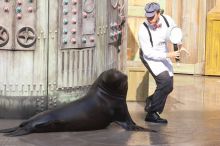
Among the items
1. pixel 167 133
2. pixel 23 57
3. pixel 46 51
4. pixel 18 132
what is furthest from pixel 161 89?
pixel 18 132

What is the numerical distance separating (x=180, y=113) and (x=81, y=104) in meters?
2.30

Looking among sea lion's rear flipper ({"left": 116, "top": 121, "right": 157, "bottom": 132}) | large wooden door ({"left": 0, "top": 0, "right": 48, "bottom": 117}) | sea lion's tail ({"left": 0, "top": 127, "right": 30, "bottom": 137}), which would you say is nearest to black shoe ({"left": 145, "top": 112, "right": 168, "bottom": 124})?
sea lion's rear flipper ({"left": 116, "top": 121, "right": 157, "bottom": 132})

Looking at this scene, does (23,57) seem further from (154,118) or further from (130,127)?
(154,118)

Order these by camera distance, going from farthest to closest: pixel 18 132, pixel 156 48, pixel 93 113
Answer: pixel 156 48 → pixel 93 113 → pixel 18 132

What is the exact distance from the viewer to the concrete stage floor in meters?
7.41

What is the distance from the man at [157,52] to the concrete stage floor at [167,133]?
0.38 m

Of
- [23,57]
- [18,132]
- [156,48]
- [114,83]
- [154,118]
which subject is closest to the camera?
[18,132]

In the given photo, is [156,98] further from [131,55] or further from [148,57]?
[131,55]

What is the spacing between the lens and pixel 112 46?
30.2ft

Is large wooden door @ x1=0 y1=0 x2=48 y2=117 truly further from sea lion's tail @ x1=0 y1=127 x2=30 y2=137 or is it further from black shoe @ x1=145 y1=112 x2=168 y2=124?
black shoe @ x1=145 y1=112 x2=168 y2=124

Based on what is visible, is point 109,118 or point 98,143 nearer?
point 98,143

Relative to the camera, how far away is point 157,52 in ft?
28.4

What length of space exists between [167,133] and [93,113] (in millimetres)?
976

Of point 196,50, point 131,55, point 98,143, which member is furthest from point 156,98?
point 196,50
